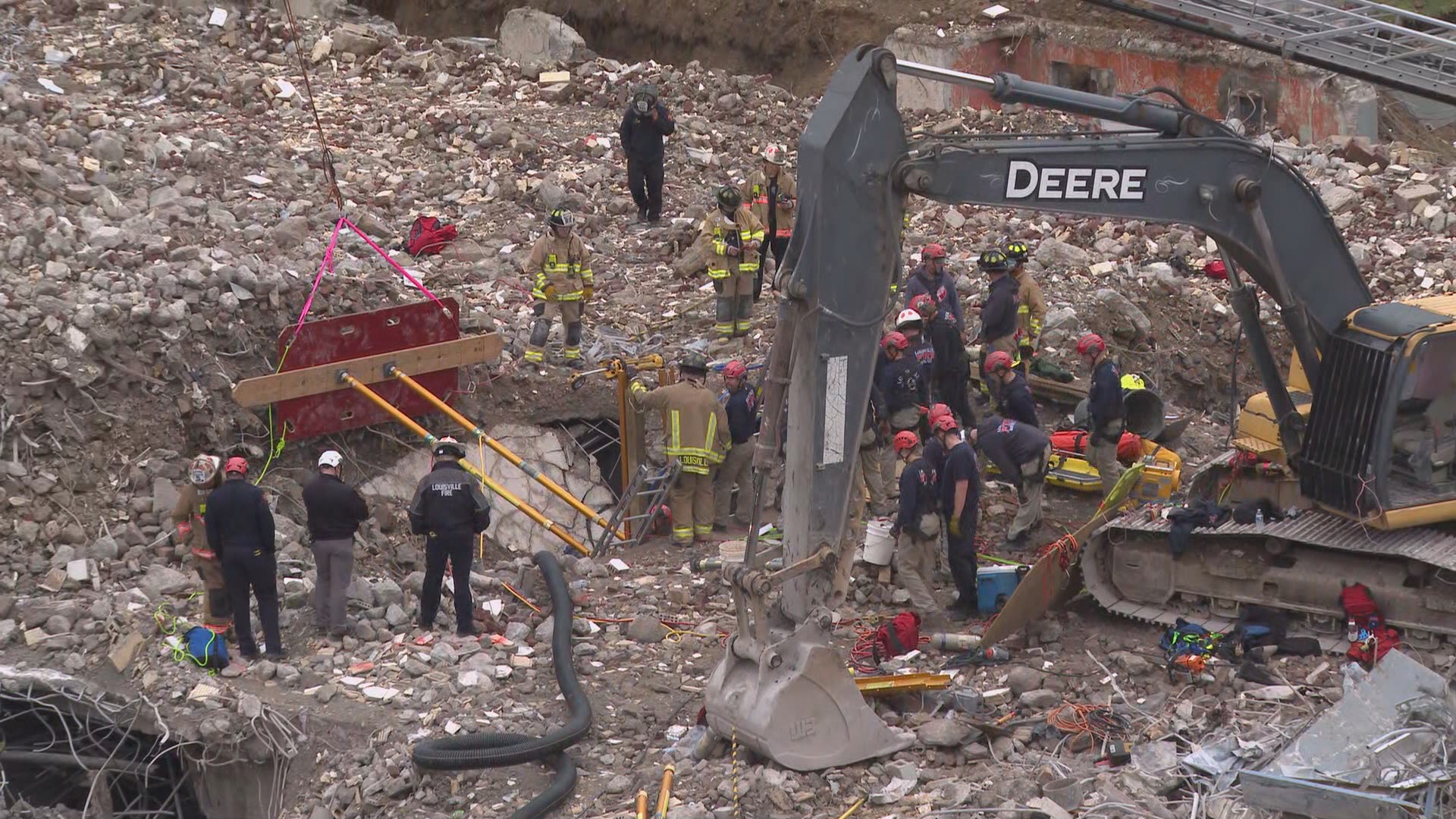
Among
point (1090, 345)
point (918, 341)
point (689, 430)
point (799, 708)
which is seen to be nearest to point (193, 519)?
point (689, 430)

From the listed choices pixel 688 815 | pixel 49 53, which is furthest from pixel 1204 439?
pixel 49 53

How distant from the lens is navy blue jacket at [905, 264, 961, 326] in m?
14.5

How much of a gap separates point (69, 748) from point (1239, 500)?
8.12m

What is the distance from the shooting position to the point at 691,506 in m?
13.6

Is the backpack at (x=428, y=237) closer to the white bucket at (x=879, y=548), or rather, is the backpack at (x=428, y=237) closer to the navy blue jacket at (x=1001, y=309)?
the navy blue jacket at (x=1001, y=309)

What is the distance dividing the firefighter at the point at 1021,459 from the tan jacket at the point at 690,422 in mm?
2154

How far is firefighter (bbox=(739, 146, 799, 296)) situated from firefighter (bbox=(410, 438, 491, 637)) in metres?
6.06

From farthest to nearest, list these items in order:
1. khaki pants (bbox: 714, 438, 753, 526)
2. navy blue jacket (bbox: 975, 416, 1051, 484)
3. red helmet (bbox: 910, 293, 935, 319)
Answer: red helmet (bbox: 910, 293, 935, 319), khaki pants (bbox: 714, 438, 753, 526), navy blue jacket (bbox: 975, 416, 1051, 484)

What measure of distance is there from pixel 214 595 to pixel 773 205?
7656 millimetres

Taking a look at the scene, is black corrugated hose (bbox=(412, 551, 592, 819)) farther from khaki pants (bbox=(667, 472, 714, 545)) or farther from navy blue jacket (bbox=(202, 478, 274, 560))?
khaki pants (bbox=(667, 472, 714, 545))

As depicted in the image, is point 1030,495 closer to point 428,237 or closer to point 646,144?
point 646,144

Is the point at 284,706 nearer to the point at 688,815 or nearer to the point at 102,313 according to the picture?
the point at 688,815

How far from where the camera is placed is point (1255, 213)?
9.80 meters

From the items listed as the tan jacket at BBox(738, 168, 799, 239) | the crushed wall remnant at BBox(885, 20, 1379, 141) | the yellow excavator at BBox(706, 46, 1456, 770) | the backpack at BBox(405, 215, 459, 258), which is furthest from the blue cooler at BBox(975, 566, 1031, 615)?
the crushed wall remnant at BBox(885, 20, 1379, 141)
